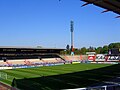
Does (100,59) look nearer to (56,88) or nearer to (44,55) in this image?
(44,55)

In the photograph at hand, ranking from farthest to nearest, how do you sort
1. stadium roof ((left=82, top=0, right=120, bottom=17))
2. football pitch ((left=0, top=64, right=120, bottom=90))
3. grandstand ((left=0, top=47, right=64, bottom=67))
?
grandstand ((left=0, top=47, right=64, bottom=67)) → football pitch ((left=0, top=64, right=120, bottom=90)) → stadium roof ((left=82, top=0, right=120, bottom=17))

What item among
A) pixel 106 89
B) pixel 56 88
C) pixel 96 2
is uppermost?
pixel 96 2

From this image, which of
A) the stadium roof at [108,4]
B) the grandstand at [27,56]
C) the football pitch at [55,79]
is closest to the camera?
the stadium roof at [108,4]

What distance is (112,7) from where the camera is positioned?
17.5 meters

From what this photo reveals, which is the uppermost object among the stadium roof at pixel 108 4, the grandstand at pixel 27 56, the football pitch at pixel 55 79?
the stadium roof at pixel 108 4

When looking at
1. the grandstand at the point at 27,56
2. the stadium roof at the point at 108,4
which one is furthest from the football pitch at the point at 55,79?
the grandstand at the point at 27,56

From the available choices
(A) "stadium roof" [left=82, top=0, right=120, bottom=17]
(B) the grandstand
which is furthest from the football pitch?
(B) the grandstand

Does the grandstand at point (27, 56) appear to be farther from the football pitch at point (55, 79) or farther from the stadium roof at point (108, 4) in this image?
the stadium roof at point (108, 4)

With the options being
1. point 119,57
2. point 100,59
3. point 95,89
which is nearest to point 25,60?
point 100,59

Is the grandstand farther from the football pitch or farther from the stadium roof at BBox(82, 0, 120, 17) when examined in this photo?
the stadium roof at BBox(82, 0, 120, 17)

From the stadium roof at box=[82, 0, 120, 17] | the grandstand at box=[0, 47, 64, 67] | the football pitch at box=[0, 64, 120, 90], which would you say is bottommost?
the football pitch at box=[0, 64, 120, 90]

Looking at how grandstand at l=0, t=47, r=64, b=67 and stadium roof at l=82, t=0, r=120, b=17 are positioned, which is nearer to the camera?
stadium roof at l=82, t=0, r=120, b=17

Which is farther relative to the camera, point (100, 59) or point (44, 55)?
point (44, 55)

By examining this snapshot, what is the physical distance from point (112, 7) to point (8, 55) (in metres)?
71.4
